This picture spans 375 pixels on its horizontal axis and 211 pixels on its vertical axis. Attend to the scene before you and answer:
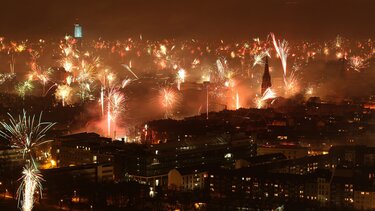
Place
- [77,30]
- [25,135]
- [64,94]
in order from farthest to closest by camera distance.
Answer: [77,30] < [64,94] < [25,135]

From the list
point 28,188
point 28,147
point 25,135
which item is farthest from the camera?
point 25,135

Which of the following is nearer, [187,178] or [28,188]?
[28,188]

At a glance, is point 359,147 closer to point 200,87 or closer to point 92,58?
point 200,87

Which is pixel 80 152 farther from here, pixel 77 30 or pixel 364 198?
pixel 77 30

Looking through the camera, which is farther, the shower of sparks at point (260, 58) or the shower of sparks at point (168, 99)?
the shower of sparks at point (260, 58)

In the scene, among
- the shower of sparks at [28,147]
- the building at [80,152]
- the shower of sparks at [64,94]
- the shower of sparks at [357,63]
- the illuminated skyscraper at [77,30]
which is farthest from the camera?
the shower of sparks at [357,63]

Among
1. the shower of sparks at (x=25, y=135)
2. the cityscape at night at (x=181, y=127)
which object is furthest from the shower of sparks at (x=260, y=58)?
the shower of sparks at (x=25, y=135)

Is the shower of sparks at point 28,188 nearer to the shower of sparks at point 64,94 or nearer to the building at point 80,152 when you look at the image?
the building at point 80,152

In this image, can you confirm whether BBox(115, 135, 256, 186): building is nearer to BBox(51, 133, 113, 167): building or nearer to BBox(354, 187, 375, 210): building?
BBox(51, 133, 113, 167): building

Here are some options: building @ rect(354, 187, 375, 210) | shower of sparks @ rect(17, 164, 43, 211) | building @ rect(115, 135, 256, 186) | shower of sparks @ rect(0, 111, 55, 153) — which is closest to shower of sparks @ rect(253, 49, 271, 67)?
shower of sparks @ rect(0, 111, 55, 153)

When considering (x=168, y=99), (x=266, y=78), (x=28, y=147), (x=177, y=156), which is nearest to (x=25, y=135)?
(x=28, y=147)

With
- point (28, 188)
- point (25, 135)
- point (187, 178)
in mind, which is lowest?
point (28, 188)
